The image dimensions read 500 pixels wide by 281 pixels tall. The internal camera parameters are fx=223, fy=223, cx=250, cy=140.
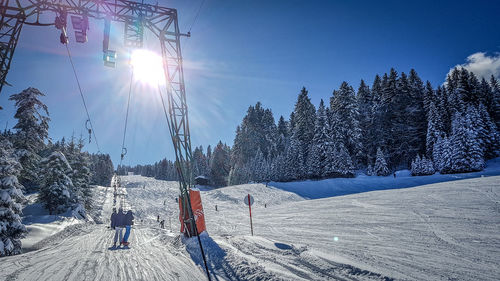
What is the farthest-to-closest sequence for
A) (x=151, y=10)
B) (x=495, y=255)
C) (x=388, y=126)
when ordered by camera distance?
(x=388, y=126) < (x=151, y=10) < (x=495, y=255)

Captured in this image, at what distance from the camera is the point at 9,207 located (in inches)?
517

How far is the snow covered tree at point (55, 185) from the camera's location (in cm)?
2230

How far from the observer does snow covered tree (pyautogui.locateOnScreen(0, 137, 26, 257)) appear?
490 inches

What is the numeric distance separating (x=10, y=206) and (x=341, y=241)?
18.4m

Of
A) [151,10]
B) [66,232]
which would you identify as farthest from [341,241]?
[66,232]

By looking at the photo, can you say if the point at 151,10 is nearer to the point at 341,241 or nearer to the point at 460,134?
the point at 341,241

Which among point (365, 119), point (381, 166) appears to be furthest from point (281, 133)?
point (381, 166)

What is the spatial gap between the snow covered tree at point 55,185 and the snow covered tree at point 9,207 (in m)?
9.50

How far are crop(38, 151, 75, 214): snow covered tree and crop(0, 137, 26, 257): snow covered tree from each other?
950cm

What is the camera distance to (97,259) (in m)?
7.62

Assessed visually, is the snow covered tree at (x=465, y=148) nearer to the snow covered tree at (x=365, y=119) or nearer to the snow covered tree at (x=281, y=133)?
the snow covered tree at (x=365, y=119)

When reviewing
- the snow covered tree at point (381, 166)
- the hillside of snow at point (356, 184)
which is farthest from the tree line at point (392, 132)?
the hillside of snow at point (356, 184)

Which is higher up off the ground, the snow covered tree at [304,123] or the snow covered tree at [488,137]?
the snow covered tree at [304,123]

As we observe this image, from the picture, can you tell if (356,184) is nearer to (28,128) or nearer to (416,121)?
(416,121)
